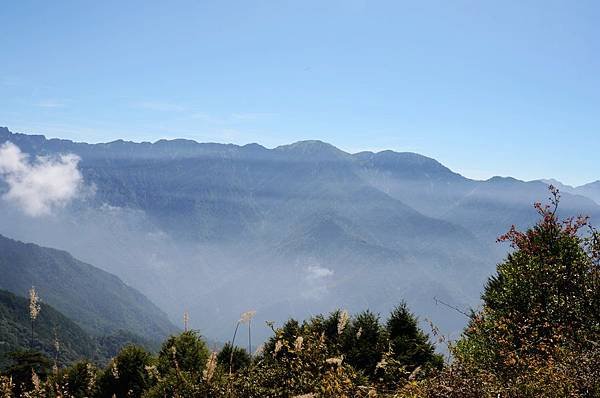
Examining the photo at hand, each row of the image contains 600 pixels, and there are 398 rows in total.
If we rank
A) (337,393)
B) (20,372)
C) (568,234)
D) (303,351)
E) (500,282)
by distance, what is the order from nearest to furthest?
(337,393) < (303,351) < (568,234) < (500,282) < (20,372)

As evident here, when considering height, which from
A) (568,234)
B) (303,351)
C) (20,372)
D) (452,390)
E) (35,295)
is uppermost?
(568,234)

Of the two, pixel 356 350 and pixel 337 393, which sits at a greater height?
pixel 337 393

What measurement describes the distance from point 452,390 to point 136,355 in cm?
3323

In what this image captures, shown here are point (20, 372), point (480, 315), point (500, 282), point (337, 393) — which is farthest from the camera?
point (20, 372)

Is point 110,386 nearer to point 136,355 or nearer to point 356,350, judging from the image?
point 136,355

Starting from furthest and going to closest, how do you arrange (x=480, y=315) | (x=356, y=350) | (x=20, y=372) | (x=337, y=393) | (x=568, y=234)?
(x=20, y=372) < (x=356, y=350) < (x=568, y=234) < (x=480, y=315) < (x=337, y=393)

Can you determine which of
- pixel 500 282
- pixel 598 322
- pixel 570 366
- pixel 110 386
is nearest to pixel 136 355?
pixel 110 386

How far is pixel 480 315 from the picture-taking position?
509 inches

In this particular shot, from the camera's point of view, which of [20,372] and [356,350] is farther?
[20,372]

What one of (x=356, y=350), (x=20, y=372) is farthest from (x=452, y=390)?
(x=20, y=372)

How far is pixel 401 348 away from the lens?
3725cm

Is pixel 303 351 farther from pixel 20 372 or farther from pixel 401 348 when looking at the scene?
pixel 20 372

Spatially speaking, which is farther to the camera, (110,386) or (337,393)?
(110,386)

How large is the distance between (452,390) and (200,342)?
31270mm
